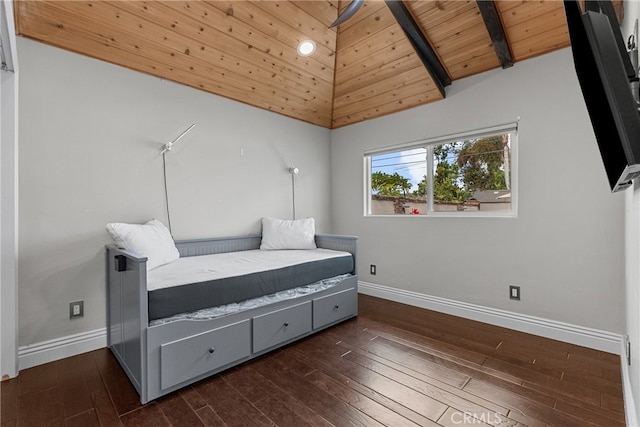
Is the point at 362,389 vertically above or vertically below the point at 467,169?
below

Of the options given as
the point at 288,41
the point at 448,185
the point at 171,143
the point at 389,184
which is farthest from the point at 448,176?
the point at 171,143

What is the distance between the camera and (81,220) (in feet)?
6.97

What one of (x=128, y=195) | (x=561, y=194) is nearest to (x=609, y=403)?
(x=561, y=194)

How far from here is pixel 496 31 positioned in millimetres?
2225

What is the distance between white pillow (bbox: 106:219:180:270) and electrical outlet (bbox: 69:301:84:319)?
559 mm

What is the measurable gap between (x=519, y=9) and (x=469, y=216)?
1666 mm

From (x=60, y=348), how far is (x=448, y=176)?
11.7 feet

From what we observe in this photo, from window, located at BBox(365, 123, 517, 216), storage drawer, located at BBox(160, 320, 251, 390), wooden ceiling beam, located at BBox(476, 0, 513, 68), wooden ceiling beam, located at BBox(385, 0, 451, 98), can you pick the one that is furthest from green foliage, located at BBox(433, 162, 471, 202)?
storage drawer, located at BBox(160, 320, 251, 390)

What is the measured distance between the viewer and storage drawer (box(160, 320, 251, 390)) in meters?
1.61

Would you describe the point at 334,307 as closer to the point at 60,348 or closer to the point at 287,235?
the point at 287,235

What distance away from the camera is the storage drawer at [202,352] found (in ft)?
5.28

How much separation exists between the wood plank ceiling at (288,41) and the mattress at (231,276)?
5.54ft

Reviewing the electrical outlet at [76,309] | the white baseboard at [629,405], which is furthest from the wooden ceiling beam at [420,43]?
the electrical outlet at [76,309]

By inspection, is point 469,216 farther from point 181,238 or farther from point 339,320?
point 181,238
